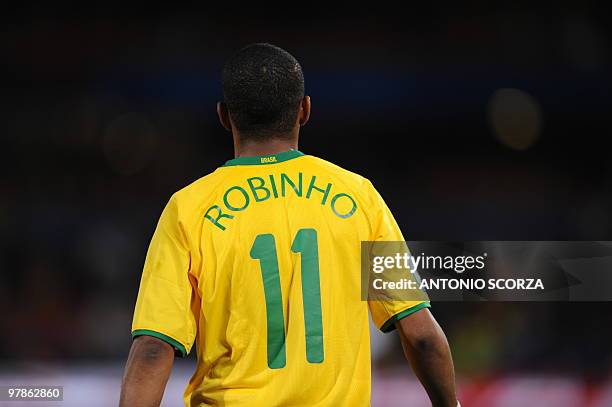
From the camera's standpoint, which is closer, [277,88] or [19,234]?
[277,88]

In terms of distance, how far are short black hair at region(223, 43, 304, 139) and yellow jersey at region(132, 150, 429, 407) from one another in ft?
0.44

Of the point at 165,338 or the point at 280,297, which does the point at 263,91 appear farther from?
the point at 165,338

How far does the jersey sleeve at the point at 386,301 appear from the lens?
1716mm

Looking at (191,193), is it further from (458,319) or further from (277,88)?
(458,319)

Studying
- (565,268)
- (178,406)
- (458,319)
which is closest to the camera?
(178,406)

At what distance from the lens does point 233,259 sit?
1655mm

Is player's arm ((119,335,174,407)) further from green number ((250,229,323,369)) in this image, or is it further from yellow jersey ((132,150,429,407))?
green number ((250,229,323,369))

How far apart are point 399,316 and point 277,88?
0.50 m

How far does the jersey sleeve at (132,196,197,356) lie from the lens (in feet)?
5.41

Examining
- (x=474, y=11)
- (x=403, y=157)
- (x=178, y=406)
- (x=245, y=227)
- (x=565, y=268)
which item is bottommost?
(x=178, y=406)

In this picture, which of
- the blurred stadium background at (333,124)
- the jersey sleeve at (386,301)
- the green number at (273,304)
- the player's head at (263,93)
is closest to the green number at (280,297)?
the green number at (273,304)

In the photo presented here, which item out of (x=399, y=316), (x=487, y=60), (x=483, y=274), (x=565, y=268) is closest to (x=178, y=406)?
(x=483, y=274)

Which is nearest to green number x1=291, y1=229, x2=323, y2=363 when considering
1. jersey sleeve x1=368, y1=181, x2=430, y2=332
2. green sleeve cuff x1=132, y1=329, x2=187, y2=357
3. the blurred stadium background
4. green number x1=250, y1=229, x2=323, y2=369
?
green number x1=250, y1=229, x2=323, y2=369

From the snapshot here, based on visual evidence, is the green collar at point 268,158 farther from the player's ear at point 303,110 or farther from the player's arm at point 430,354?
the player's arm at point 430,354
